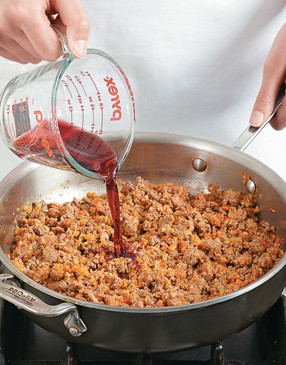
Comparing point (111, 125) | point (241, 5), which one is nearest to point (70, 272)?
point (111, 125)

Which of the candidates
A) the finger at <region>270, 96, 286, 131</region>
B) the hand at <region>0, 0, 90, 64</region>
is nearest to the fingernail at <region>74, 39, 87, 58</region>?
the hand at <region>0, 0, 90, 64</region>

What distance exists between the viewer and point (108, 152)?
4.35ft

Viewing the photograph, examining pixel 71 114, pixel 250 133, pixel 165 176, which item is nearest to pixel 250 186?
pixel 250 133

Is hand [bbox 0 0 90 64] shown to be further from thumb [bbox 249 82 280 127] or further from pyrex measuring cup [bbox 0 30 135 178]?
thumb [bbox 249 82 280 127]

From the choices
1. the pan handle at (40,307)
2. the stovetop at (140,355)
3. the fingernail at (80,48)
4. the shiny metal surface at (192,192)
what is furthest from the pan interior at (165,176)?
the fingernail at (80,48)

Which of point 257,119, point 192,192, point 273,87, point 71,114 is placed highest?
point 273,87

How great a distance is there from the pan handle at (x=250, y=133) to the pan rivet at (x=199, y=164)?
4.9 inches

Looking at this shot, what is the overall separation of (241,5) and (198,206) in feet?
2.27

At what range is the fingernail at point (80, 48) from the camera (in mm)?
1132

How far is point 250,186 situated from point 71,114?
2.05ft

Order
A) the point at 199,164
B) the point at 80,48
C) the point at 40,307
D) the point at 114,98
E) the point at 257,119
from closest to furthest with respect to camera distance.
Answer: the point at 40,307, the point at 80,48, the point at 114,98, the point at 257,119, the point at 199,164

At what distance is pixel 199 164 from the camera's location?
1.70 metres

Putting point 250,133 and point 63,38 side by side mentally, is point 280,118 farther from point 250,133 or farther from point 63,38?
point 63,38

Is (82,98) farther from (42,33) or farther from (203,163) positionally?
(203,163)
